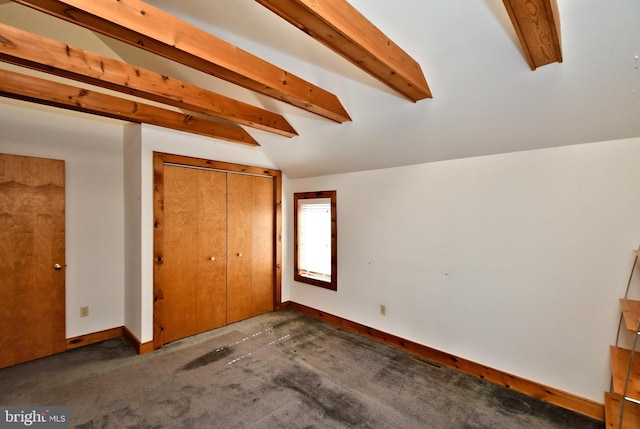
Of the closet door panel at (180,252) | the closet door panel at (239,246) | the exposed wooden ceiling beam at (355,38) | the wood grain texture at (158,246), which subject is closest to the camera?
the exposed wooden ceiling beam at (355,38)

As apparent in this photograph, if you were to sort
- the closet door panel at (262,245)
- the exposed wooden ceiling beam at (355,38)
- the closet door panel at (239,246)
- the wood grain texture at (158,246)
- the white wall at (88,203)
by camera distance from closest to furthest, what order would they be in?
the exposed wooden ceiling beam at (355,38), the white wall at (88,203), the wood grain texture at (158,246), the closet door panel at (239,246), the closet door panel at (262,245)

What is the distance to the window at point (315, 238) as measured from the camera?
12.5ft

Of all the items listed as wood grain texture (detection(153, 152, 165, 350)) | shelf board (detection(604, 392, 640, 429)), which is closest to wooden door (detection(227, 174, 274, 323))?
wood grain texture (detection(153, 152, 165, 350))

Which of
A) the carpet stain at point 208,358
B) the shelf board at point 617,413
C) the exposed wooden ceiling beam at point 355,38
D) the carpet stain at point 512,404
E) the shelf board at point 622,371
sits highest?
the exposed wooden ceiling beam at point 355,38

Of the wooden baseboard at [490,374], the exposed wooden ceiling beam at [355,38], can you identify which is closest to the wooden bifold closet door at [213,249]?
the wooden baseboard at [490,374]

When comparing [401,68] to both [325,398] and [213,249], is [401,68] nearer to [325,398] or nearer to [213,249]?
[325,398]

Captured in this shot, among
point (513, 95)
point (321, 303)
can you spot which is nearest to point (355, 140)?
point (513, 95)

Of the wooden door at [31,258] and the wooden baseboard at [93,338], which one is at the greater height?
the wooden door at [31,258]

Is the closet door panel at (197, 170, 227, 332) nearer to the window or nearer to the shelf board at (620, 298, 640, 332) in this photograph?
the window

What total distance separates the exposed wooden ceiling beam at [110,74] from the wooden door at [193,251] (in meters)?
1.03

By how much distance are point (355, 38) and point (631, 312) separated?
7.48 ft

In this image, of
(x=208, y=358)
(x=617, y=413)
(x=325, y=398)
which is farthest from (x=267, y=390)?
(x=617, y=413)

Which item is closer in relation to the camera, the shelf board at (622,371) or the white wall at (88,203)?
the shelf board at (622,371)

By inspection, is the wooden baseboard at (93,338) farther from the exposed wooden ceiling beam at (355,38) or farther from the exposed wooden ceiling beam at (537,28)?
the exposed wooden ceiling beam at (537,28)
